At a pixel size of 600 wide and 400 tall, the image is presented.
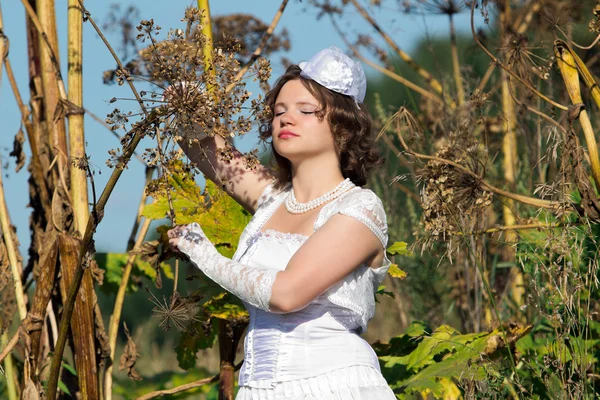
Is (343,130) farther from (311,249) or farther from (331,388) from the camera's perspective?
(331,388)

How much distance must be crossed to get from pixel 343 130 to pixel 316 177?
169 mm

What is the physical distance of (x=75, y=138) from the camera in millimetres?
3061

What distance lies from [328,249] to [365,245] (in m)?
0.14

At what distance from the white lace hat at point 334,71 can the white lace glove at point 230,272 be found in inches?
23.7

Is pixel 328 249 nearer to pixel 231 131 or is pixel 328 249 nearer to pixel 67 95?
pixel 231 131

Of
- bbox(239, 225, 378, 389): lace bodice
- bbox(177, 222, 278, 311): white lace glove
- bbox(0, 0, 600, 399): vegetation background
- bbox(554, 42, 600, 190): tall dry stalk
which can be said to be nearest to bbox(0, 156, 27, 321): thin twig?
bbox(0, 0, 600, 399): vegetation background

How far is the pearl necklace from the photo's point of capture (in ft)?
8.68

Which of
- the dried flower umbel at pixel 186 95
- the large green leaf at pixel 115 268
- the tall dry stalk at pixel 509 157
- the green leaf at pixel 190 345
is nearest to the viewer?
the dried flower umbel at pixel 186 95

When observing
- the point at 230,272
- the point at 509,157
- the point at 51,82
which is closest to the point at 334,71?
the point at 230,272

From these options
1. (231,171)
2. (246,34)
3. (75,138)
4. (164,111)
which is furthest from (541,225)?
(246,34)

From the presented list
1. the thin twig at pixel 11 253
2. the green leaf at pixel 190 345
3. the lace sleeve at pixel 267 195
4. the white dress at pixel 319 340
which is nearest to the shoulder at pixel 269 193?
the lace sleeve at pixel 267 195

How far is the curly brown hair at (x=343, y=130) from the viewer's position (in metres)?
2.69

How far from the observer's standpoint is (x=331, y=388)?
2.43m

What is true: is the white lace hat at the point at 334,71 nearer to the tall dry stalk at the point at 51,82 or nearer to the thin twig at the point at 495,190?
the thin twig at the point at 495,190
